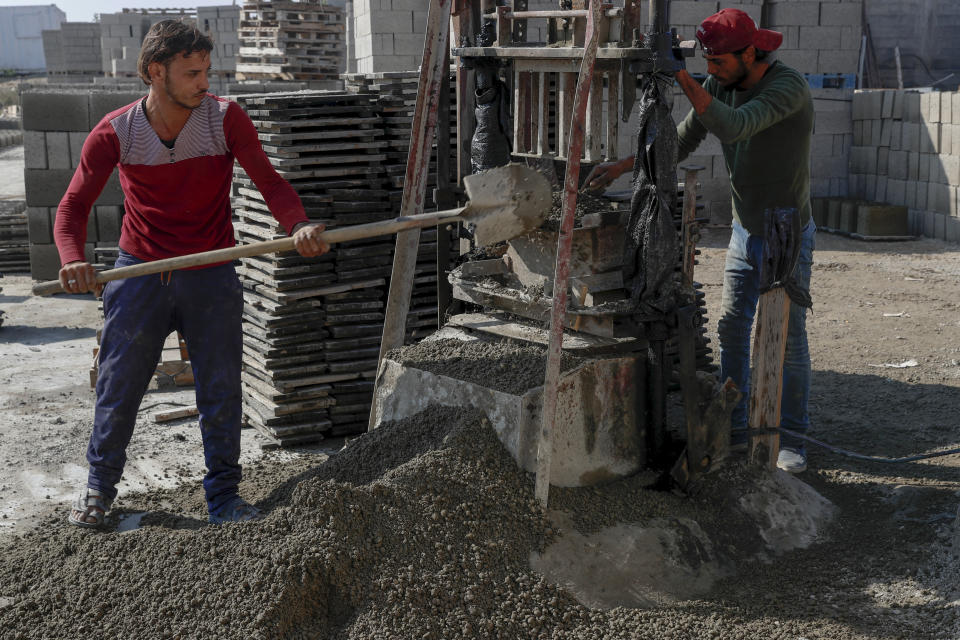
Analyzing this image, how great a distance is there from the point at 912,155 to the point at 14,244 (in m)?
10.8

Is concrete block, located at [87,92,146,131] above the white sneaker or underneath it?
above

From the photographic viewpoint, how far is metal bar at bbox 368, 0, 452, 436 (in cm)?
427

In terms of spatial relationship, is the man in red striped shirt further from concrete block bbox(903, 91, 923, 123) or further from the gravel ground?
concrete block bbox(903, 91, 923, 123)

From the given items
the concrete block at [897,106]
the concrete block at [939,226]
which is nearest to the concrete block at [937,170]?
the concrete block at [939,226]

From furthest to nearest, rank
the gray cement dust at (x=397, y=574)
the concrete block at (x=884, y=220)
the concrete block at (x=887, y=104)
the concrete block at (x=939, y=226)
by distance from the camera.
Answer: the concrete block at (x=887, y=104) < the concrete block at (x=884, y=220) < the concrete block at (x=939, y=226) < the gray cement dust at (x=397, y=574)

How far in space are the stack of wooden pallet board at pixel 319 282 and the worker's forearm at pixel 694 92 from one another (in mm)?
2268

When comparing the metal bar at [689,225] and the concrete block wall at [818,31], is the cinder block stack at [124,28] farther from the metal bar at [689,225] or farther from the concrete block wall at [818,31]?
the metal bar at [689,225]

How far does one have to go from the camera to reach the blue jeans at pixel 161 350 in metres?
3.93

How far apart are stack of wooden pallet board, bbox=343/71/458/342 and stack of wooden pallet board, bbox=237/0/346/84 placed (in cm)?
888

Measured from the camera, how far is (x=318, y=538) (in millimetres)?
3287

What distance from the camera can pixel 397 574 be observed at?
10.7ft

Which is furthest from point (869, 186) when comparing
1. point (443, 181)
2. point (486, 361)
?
point (486, 361)

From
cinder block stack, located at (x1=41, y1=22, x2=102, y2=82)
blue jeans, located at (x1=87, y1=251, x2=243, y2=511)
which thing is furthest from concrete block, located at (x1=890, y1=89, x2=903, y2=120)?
cinder block stack, located at (x1=41, y1=22, x2=102, y2=82)

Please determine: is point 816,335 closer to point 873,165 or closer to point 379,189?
point 379,189
